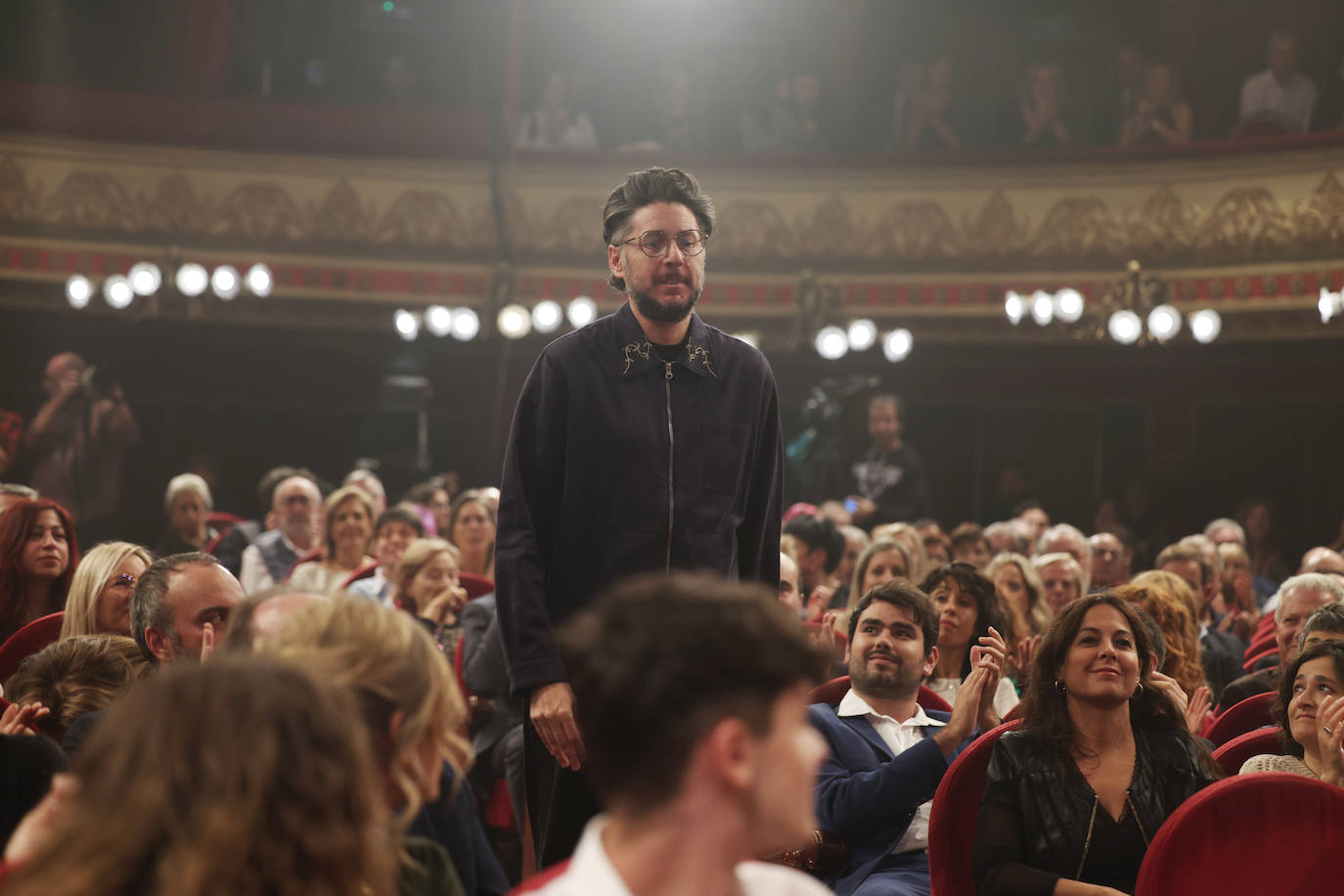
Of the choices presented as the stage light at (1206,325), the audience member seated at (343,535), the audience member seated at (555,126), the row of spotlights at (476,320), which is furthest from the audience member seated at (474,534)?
the audience member seated at (555,126)

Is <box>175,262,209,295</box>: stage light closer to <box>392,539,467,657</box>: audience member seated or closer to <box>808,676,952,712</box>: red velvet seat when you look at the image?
<box>392,539,467,657</box>: audience member seated

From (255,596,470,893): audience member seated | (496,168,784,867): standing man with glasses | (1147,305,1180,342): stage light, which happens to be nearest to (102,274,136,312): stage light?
(1147,305,1180,342): stage light

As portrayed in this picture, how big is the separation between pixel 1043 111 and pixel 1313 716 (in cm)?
887

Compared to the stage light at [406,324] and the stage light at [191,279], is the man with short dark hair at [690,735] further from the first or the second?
the stage light at [191,279]

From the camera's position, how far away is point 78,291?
10.2 metres

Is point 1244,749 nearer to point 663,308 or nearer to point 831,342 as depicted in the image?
point 663,308

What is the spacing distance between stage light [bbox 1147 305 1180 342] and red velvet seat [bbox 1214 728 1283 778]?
7.20 meters

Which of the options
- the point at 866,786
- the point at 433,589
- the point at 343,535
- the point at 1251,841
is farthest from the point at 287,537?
the point at 1251,841

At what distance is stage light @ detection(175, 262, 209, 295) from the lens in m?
10.4

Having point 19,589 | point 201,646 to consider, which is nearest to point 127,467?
point 19,589

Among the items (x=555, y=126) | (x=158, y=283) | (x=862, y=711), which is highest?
(x=555, y=126)

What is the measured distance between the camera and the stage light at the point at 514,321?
1052cm

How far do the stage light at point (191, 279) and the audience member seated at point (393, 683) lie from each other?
31.2 feet

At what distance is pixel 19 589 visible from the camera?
12.8ft
